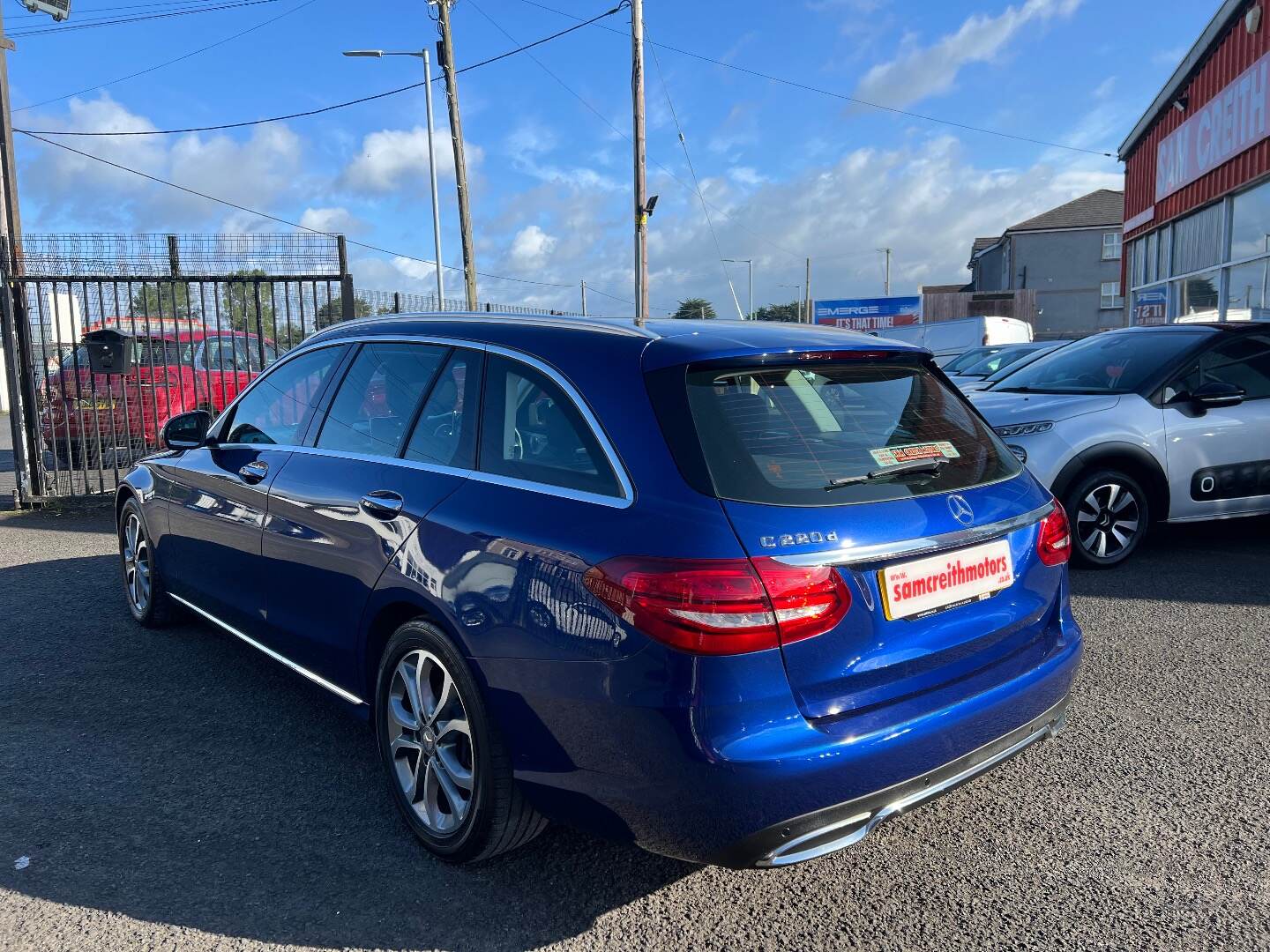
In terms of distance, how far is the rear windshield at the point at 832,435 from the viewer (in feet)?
7.61

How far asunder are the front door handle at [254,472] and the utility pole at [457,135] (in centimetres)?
1747

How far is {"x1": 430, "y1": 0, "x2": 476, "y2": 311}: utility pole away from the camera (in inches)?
821

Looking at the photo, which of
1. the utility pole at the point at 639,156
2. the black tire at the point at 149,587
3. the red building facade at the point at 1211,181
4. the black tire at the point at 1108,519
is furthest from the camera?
the utility pole at the point at 639,156

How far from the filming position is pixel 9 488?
34.3 ft

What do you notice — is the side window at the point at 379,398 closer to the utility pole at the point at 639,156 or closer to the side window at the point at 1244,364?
the side window at the point at 1244,364

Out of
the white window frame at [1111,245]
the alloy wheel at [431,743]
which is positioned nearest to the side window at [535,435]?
the alloy wheel at [431,743]

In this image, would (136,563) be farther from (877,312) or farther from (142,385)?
(877,312)

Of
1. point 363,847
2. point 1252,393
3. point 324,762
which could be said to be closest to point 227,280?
point 324,762

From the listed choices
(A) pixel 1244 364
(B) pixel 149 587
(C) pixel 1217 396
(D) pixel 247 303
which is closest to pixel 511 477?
(B) pixel 149 587

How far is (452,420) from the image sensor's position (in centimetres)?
291

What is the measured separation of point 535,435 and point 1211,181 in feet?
50.4

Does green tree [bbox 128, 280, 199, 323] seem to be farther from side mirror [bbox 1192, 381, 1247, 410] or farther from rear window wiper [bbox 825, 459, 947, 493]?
side mirror [bbox 1192, 381, 1247, 410]

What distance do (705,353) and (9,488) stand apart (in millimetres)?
10834

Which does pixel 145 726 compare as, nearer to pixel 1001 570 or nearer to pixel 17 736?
pixel 17 736
